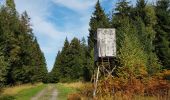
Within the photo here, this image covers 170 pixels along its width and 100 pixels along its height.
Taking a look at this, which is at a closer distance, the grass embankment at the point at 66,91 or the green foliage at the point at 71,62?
the grass embankment at the point at 66,91

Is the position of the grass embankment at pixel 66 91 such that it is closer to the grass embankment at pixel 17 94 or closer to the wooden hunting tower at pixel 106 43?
the grass embankment at pixel 17 94

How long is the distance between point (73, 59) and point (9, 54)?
50655 millimetres

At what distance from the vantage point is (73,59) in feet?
341

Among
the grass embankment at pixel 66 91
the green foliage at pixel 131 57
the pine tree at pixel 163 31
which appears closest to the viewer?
the green foliage at pixel 131 57

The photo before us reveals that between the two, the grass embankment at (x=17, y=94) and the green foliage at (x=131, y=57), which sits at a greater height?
the green foliage at (x=131, y=57)

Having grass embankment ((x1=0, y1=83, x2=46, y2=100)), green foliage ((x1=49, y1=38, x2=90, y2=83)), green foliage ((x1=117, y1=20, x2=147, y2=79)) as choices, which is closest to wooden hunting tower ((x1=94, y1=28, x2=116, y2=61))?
green foliage ((x1=117, y1=20, x2=147, y2=79))

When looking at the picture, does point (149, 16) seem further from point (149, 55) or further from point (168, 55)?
point (149, 55)

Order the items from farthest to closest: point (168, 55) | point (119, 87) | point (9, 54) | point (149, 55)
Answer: point (168, 55)
point (9, 54)
point (149, 55)
point (119, 87)

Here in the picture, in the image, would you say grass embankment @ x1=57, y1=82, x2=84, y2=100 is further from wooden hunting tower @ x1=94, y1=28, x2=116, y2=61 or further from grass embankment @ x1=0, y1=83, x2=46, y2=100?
wooden hunting tower @ x1=94, y1=28, x2=116, y2=61

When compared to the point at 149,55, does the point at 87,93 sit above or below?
below

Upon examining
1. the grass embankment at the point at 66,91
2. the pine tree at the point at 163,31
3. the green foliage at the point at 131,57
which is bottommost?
the grass embankment at the point at 66,91

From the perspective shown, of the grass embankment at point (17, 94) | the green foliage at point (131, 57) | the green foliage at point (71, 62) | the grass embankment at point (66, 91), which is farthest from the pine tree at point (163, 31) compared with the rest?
the green foliage at point (71, 62)

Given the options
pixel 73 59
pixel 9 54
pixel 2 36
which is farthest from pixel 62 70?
pixel 2 36

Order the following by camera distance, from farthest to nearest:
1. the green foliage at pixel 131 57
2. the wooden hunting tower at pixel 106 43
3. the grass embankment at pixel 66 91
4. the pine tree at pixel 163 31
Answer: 1. the pine tree at pixel 163 31
2. the grass embankment at pixel 66 91
3. the green foliage at pixel 131 57
4. the wooden hunting tower at pixel 106 43
